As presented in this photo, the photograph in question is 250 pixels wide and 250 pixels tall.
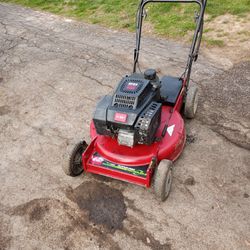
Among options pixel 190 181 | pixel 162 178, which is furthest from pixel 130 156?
pixel 190 181

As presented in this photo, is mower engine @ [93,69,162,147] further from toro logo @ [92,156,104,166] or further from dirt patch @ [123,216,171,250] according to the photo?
dirt patch @ [123,216,171,250]

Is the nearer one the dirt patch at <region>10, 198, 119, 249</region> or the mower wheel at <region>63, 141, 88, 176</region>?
the dirt patch at <region>10, 198, 119, 249</region>

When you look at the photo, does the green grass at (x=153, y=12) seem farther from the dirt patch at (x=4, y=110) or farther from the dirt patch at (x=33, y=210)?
the dirt patch at (x=33, y=210)

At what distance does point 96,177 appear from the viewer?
158 inches

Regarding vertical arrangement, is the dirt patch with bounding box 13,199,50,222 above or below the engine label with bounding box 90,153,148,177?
A: below

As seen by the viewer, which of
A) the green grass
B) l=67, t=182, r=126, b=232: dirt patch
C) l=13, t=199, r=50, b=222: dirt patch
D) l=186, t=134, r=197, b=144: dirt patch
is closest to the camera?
l=67, t=182, r=126, b=232: dirt patch

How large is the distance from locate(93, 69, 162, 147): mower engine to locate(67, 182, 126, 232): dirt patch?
696 mm

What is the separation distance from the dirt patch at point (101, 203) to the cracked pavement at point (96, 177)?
2cm

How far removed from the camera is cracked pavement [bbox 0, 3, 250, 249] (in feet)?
11.0

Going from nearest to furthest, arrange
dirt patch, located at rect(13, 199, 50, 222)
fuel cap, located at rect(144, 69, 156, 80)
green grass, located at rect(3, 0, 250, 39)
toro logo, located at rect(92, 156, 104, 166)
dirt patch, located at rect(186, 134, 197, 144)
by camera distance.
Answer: dirt patch, located at rect(13, 199, 50, 222)
toro logo, located at rect(92, 156, 104, 166)
fuel cap, located at rect(144, 69, 156, 80)
dirt patch, located at rect(186, 134, 197, 144)
green grass, located at rect(3, 0, 250, 39)

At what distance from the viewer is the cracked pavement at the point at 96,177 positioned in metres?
3.35

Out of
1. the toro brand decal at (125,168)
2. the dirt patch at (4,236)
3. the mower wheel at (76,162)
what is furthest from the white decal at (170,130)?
the dirt patch at (4,236)

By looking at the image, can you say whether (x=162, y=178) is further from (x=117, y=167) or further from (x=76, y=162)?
(x=76, y=162)

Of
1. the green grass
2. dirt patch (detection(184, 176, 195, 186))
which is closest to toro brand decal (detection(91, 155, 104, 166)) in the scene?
dirt patch (detection(184, 176, 195, 186))
